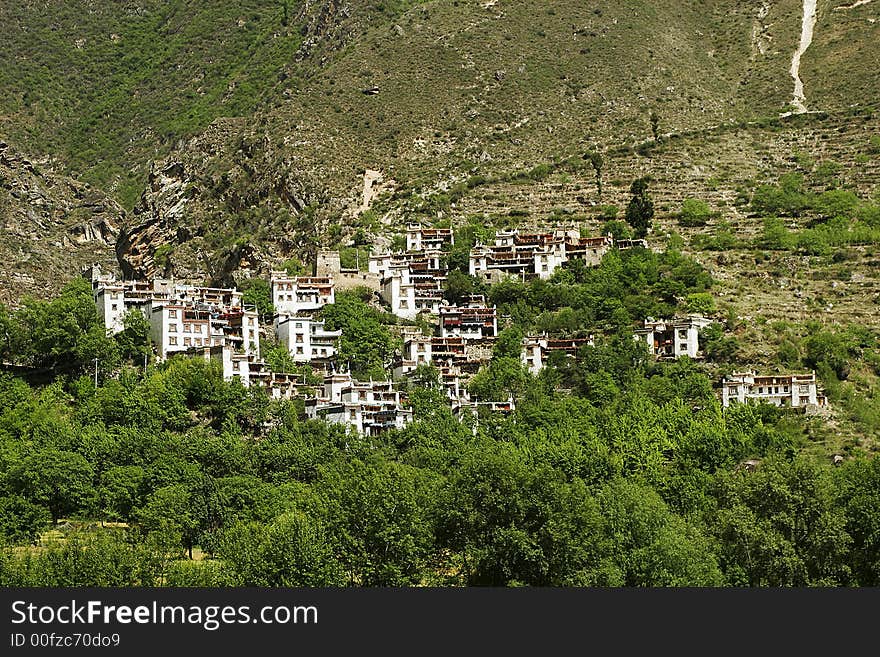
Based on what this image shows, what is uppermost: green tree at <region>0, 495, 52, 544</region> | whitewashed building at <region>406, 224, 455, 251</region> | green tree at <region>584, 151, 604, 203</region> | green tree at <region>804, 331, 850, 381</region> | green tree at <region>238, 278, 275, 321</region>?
green tree at <region>584, 151, 604, 203</region>

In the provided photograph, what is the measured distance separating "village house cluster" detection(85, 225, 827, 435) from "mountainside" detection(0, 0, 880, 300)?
12908 mm

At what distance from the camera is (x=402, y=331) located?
97.3 metres

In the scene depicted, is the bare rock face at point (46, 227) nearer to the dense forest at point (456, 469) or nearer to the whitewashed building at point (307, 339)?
the dense forest at point (456, 469)

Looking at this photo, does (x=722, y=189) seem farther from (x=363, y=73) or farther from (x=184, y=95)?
(x=184, y=95)

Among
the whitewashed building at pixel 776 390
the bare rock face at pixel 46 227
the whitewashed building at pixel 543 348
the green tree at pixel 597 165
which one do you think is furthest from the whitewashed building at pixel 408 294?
the bare rock face at pixel 46 227

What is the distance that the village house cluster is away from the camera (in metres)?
87.2

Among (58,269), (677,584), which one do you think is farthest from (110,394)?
(58,269)

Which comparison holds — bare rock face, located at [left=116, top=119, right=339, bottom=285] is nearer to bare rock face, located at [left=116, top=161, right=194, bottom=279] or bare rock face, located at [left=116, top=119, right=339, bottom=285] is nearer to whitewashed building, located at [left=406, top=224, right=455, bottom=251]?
bare rock face, located at [left=116, top=161, right=194, bottom=279]

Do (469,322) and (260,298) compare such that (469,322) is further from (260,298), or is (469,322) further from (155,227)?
(155,227)

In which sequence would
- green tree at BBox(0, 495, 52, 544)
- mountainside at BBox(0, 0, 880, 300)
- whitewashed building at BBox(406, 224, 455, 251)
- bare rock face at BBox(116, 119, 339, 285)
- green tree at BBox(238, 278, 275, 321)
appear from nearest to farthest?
green tree at BBox(0, 495, 52, 544)
green tree at BBox(238, 278, 275, 321)
whitewashed building at BBox(406, 224, 455, 251)
bare rock face at BBox(116, 119, 339, 285)
mountainside at BBox(0, 0, 880, 300)

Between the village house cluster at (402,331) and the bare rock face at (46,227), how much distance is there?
122ft

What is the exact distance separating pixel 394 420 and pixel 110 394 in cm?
1488

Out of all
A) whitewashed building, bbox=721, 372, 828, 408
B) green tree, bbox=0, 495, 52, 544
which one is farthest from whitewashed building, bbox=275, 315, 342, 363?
green tree, bbox=0, 495, 52, 544

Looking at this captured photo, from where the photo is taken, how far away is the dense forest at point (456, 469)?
188 feet
